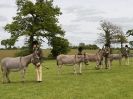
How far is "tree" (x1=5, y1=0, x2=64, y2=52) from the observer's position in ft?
269

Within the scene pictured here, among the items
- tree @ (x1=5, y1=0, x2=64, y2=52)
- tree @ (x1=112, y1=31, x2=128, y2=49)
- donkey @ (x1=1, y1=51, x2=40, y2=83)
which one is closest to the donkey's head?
donkey @ (x1=1, y1=51, x2=40, y2=83)

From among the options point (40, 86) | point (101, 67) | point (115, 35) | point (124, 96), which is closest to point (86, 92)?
point (124, 96)

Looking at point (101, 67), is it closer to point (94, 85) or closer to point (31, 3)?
point (94, 85)

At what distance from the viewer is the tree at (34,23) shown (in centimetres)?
8212

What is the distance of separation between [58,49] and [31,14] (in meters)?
9.27

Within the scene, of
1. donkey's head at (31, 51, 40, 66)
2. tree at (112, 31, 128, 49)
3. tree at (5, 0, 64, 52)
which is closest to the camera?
donkey's head at (31, 51, 40, 66)

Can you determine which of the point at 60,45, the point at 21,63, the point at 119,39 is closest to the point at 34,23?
the point at 60,45

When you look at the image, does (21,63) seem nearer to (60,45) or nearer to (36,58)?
(36,58)

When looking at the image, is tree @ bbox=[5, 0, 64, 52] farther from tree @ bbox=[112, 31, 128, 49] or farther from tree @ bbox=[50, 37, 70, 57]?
tree @ bbox=[112, 31, 128, 49]

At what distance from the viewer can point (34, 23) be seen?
274ft

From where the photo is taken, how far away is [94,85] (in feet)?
77.0

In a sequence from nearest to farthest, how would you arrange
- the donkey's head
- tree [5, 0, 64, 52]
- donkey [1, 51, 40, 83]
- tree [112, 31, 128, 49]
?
the donkey's head, donkey [1, 51, 40, 83], tree [5, 0, 64, 52], tree [112, 31, 128, 49]

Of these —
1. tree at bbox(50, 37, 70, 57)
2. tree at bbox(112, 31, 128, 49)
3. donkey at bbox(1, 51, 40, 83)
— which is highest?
tree at bbox(112, 31, 128, 49)

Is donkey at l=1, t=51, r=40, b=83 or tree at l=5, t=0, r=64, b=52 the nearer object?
donkey at l=1, t=51, r=40, b=83
